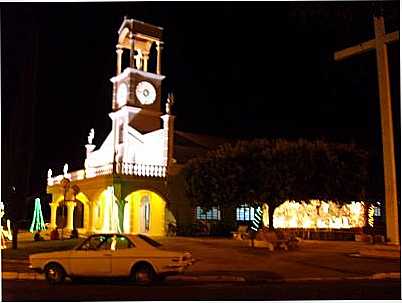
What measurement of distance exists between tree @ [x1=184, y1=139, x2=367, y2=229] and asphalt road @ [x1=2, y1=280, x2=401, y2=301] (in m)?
11.9

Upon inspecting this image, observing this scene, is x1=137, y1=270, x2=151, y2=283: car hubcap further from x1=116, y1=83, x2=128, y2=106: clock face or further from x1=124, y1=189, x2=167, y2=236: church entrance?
x1=116, y1=83, x2=128, y2=106: clock face

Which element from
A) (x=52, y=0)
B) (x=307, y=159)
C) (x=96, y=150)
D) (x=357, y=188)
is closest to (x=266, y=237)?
(x=307, y=159)

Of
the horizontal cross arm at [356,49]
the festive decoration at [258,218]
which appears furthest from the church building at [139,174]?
the horizontal cross arm at [356,49]

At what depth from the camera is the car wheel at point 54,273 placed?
12.8m

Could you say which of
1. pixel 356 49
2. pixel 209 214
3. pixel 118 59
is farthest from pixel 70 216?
pixel 356 49

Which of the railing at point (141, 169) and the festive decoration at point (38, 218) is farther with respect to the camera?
the festive decoration at point (38, 218)

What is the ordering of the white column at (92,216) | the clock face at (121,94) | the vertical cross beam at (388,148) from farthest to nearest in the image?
the clock face at (121,94)
the white column at (92,216)
the vertical cross beam at (388,148)

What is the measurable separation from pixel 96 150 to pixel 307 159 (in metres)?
14.5

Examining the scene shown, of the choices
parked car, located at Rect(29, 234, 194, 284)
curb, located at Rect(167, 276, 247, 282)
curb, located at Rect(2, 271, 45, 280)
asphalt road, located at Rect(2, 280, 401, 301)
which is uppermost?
parked car, located at Rect(29, 234, 194, 284)

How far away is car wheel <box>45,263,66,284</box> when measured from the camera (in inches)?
503

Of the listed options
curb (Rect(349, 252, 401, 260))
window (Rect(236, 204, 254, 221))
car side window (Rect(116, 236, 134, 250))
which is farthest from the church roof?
car side window (Rect(116, 236, 134, 250))

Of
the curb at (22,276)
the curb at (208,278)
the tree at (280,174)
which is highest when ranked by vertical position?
the tree at (280,174)

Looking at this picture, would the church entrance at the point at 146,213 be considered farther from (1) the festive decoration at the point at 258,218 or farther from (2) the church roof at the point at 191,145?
(1) the festive decoration at the point at 258,218

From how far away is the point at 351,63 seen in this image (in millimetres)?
18547
